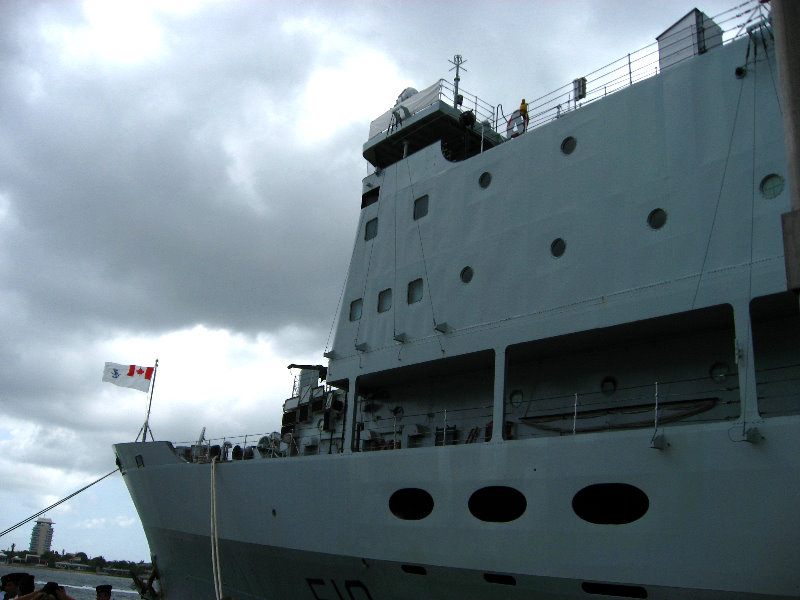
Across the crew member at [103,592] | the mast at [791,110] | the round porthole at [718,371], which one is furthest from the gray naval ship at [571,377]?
the crew member at [103,592]

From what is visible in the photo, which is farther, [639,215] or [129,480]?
[129,480]

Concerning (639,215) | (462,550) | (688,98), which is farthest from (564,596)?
(688,98)

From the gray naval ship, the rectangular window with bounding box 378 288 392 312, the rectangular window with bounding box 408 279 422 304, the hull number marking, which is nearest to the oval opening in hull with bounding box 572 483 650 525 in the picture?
the gray naval ship

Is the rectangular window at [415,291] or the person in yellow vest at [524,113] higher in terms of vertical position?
the person in yellow vest at [524,113]

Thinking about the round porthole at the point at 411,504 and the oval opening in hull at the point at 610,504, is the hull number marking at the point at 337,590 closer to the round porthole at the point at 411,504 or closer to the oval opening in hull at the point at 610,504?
the round porthole at the point at 411,504

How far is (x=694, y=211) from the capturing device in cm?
1103

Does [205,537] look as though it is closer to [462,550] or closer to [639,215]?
[462,550]

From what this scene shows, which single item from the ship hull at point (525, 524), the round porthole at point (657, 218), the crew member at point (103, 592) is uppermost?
the round porthole at point (657, 218)

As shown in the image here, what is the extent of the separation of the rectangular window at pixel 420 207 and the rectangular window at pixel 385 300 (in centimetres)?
179

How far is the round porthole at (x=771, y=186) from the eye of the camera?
1030cm

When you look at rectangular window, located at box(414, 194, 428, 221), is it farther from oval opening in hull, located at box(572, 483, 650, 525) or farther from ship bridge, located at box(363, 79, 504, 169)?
oval opening in hull, located at box(572, 483, 650, 525)

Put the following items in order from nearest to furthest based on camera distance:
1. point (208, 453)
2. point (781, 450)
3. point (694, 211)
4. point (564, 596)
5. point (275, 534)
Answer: point (781, 450) → point (564, 596) → point (694, 211) → point (275, 534) → point (208, 453)

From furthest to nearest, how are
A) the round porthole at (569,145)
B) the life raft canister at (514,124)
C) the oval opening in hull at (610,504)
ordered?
the life raft canister at (514,124), the round porthole at (569,145), the oval opening in hull at (610,504)

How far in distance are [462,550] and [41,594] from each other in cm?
677
